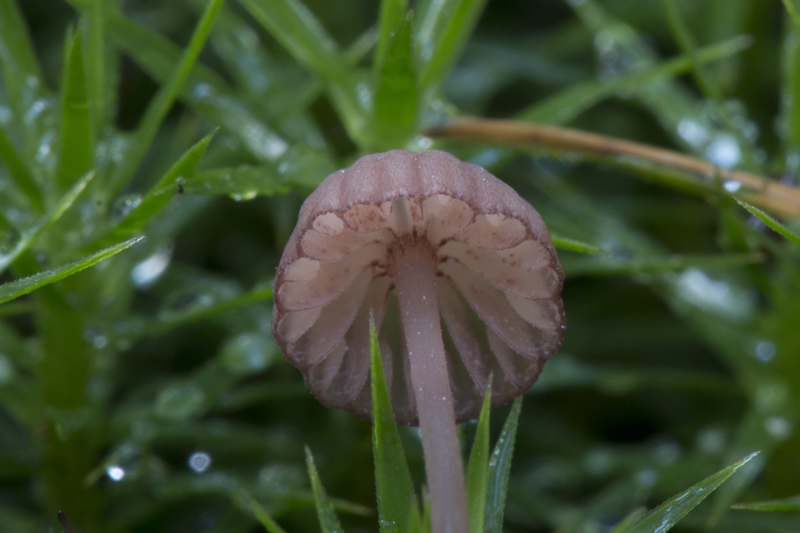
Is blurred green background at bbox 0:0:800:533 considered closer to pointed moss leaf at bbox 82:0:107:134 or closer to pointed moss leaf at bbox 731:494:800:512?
pointed moss leaf at bbox 82:0:107:134

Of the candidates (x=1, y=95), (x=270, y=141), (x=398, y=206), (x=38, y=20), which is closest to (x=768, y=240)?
(x=398, y=206)

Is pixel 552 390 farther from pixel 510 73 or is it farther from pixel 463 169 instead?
pixel 463 169

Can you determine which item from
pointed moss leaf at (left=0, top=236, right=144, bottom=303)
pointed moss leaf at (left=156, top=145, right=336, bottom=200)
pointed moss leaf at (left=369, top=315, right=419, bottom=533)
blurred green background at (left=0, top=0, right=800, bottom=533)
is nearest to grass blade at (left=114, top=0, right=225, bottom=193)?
blurred green background at (left=0, top=0, right=800, bottom=533)

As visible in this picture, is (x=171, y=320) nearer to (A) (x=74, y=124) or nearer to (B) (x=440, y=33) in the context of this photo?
(A) (x=74, y=124)

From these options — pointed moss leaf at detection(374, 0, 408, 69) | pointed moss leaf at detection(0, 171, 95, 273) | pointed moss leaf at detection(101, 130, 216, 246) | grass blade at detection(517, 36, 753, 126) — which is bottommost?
pointed moss leaf at detection(0, 171, 95, 273)

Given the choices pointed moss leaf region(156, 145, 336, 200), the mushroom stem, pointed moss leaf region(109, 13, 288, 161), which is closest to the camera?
the mushroom stem
